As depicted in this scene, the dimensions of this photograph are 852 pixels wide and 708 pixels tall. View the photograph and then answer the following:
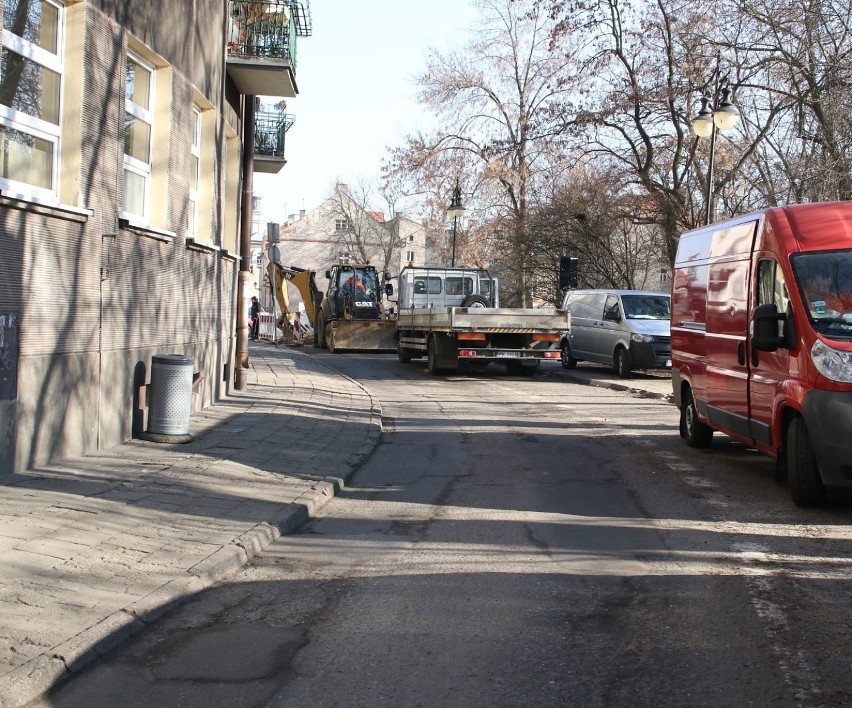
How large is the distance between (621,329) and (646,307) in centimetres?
93

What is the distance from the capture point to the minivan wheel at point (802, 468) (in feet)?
24.4

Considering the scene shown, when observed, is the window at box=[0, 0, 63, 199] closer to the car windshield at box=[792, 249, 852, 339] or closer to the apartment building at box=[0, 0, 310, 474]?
the apartment building at box=[0, 0, 310, 474]

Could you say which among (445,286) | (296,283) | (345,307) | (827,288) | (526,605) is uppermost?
(296,283)

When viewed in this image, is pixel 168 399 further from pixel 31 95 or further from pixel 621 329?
pixel 621 329

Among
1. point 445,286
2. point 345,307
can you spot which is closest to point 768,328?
point 445,286

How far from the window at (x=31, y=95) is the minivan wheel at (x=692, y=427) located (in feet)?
23.8

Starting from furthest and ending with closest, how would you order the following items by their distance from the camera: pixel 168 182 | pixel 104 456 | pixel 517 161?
pixel 517 161, pixel 168 182, pixel 104 456

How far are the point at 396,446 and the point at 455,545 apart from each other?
4.98m

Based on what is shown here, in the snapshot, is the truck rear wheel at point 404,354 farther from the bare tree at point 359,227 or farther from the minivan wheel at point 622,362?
the bare tree at point 359,227

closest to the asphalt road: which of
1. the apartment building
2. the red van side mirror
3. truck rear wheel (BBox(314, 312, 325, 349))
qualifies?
the red van side mirror

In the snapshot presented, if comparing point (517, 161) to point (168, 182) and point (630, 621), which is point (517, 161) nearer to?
point (168, 182)

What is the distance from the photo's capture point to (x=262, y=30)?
15406mm

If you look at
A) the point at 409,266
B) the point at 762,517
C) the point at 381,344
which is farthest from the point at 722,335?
the point at 381,344

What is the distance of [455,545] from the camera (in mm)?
6457
